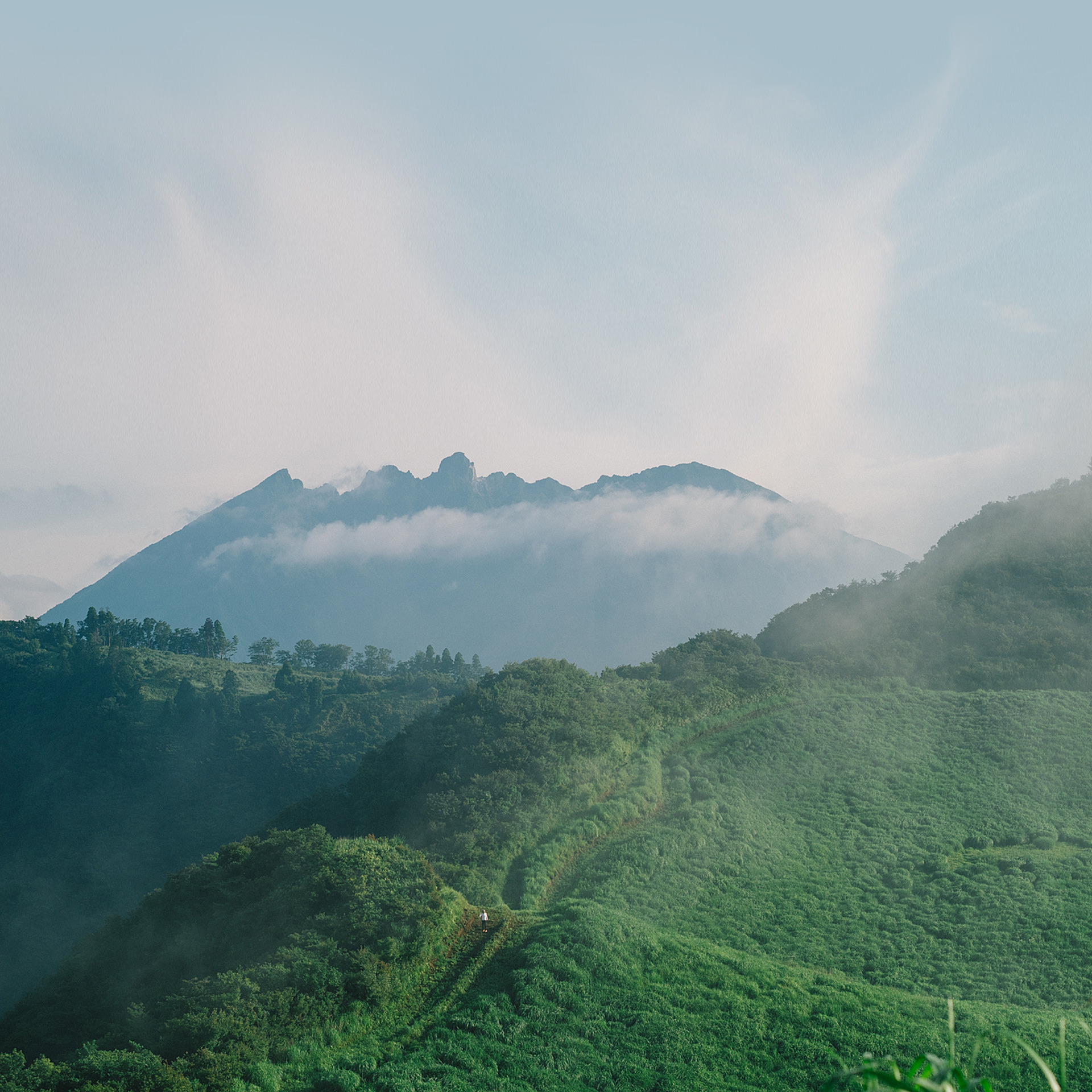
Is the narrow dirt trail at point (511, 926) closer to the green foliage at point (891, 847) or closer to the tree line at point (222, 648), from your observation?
the green foliage at point (891, 847)

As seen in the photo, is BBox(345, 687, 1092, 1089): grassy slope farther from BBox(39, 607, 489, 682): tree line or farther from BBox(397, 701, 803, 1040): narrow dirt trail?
BBox(39, 607, 489, 682): tree line

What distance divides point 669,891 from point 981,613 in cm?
3733

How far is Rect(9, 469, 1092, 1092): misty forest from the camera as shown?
1566cm

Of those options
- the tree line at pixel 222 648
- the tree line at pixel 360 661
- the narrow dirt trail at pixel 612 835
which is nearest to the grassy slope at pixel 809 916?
the narrow dirt trail at pixel 612 835

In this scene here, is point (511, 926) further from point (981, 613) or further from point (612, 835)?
point (981, 613)

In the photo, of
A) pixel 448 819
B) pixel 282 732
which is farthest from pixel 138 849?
pixel 448 819

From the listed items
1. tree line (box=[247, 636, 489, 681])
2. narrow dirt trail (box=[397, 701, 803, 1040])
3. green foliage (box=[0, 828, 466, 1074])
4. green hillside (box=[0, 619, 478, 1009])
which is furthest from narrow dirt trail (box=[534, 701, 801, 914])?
tree line (box=[247, 636, 489, 681])

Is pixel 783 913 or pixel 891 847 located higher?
pixel 891 847

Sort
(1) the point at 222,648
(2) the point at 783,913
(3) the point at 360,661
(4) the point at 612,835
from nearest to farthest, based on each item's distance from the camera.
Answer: (2) the point at 783,913
(4) the point at 612,835
(1) the point at 222,648
(3) the point at 360,661

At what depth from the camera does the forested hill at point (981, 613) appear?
46.2 m

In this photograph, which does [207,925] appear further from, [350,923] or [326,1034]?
[326,1034]

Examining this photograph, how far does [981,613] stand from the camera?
5156cm

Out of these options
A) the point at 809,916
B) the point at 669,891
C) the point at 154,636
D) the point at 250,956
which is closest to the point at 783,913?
the point at 809,916

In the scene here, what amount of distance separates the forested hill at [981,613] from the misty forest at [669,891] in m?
0.29
